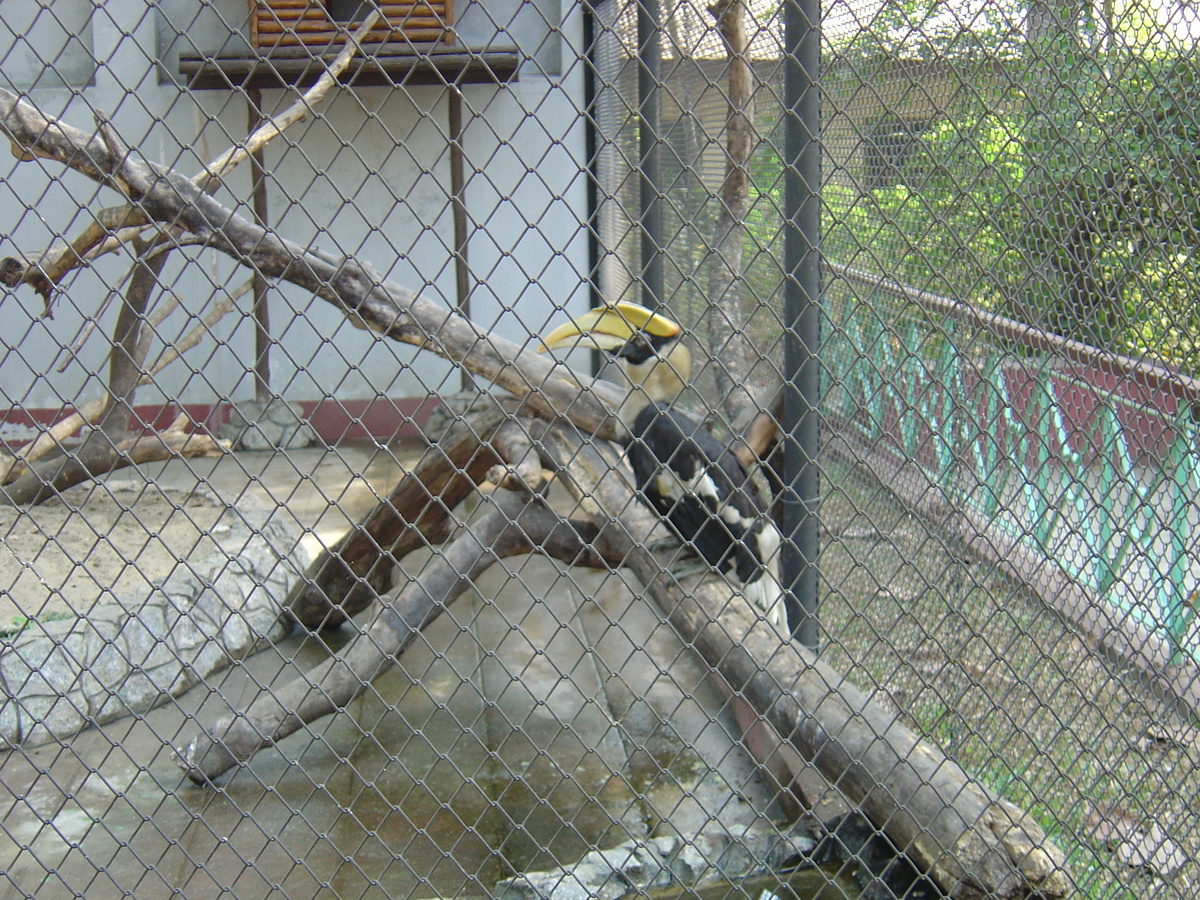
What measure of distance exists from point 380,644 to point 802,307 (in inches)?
59.6

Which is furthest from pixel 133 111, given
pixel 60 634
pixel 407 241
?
pixel 60 634

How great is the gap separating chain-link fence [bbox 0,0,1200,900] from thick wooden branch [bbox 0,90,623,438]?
0.01 m

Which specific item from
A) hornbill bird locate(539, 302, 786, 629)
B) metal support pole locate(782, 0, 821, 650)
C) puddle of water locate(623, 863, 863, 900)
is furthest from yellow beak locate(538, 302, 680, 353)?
puddle of water locate(623, 863, 863, 900)

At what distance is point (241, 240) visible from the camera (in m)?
2.08

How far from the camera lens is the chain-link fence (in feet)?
6.52

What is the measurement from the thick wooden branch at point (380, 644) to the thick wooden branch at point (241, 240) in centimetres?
64

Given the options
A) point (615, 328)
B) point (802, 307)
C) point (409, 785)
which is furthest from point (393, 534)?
point (802, 307)

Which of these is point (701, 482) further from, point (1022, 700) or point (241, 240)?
point (241, 240)

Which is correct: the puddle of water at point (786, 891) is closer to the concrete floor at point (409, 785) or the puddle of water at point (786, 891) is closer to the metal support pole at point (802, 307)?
the concrete floor at point (409, 785)

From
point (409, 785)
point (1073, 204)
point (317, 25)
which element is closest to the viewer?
point (1073, 204)

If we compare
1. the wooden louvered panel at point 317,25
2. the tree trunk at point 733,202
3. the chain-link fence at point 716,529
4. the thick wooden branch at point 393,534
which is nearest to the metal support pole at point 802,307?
the chain-link fence at point 716,529

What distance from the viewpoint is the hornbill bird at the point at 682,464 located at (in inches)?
121

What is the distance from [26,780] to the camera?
3.07 metres

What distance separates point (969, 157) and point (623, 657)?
6.90 feet
